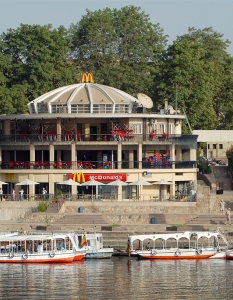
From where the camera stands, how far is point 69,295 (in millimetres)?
83812

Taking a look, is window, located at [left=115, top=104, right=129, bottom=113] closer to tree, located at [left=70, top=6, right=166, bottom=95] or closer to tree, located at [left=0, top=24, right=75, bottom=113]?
tree, located at [left=0, top=24, right=75, bottom=113]

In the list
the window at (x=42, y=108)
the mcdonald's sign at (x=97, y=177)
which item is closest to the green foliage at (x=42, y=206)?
the mcdonald's sign at (x=97, y=177)

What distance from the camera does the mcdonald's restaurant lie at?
122 metres

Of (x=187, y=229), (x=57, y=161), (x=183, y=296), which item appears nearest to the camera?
(x=183, y=296)

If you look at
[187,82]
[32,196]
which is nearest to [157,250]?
[32,196]

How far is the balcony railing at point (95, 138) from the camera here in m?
124

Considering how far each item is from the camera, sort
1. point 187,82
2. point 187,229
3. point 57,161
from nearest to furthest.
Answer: point 187,229 < point 57,161 < point 187,82

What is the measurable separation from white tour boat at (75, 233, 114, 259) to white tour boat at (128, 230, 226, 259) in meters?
1.90

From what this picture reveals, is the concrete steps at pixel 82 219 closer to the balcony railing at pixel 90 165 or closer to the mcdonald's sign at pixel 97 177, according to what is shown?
the mcdonald's sign at pixel 97 177

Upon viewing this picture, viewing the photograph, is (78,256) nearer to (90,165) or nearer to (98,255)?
(98,255)

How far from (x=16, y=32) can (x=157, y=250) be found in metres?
63.0

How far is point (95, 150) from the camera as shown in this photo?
125 meters

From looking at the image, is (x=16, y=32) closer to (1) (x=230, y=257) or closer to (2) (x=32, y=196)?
(2) (x=32, y=196)

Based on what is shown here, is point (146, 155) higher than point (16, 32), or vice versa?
point (16, 32)
